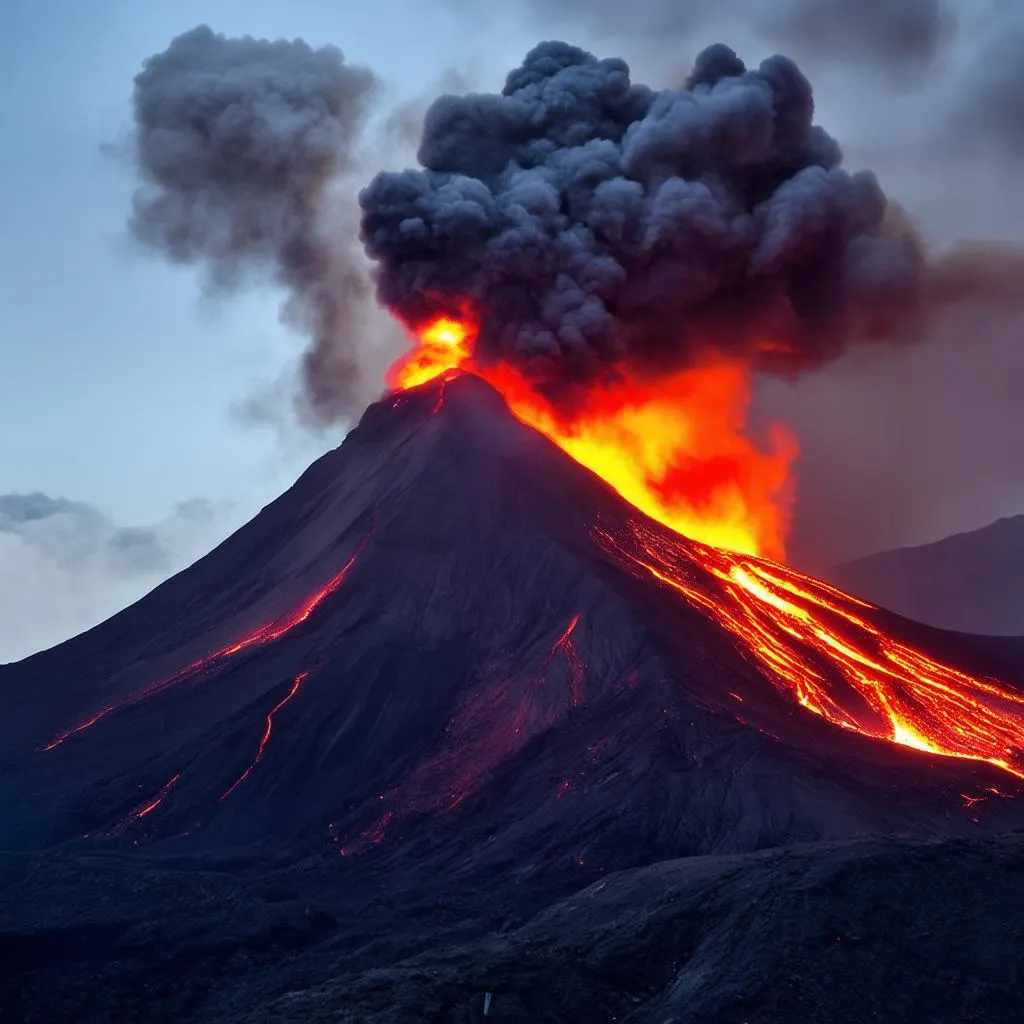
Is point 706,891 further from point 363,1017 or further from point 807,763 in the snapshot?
point 807,763

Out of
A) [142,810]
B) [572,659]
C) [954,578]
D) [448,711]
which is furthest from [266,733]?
[954,578]

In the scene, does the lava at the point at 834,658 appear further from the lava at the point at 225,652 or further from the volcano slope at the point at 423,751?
the lava at the point at 225,652

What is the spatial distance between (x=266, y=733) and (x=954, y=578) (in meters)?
69.4

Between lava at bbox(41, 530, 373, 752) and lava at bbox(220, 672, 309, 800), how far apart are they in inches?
118

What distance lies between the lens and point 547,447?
156 ft

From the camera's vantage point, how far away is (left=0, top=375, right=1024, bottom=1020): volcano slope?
24.2 meters

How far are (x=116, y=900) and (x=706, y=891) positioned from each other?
1063 cm

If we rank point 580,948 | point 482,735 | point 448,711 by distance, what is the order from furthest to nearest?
point 448,711 → point 482,735 → point 580,948

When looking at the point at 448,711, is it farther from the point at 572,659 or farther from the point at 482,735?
the point at 572,659

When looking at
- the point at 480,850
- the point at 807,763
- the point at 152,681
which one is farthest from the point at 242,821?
the point at 807,763

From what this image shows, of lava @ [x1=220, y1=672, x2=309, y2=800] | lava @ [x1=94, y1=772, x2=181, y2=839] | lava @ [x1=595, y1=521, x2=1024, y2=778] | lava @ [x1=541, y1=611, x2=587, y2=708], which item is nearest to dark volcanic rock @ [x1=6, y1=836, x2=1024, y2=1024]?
lava @ [x1=94, y1=772, x2=181, y2=839]

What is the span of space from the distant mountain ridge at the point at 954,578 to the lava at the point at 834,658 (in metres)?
45.2

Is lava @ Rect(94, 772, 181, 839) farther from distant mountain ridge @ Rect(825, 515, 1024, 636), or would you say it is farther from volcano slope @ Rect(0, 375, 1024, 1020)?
distant mountain ridge @ Rect(825, 515, 1024, 636)

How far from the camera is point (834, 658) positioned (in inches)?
1590
